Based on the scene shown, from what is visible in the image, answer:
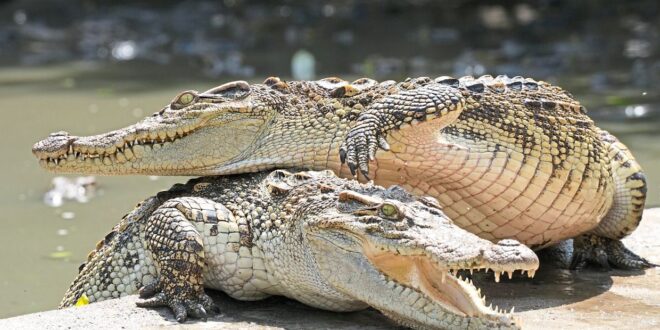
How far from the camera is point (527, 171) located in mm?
5316

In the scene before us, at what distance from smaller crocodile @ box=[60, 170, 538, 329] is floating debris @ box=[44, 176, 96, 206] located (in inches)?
142

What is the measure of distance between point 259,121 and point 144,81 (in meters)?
9.41

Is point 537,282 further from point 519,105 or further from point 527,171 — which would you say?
point 519,105

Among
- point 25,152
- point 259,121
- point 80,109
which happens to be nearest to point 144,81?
point 80,109

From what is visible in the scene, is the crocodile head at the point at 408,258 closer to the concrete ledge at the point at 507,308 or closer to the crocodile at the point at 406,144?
the concrete ledge at the point at 507,308

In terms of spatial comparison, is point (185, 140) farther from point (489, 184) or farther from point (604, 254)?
point (604, 254)

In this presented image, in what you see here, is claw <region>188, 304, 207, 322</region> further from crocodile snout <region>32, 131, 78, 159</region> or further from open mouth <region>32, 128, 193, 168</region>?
crocodile snout <region>32, 131, 78, 159</region>

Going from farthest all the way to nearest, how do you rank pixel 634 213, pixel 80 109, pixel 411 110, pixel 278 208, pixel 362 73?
pixel 362 73 → pixel 80 109 → pixel 634 213 → pixel 411 110 → pixel 278 208

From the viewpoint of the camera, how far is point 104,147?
17.3ft

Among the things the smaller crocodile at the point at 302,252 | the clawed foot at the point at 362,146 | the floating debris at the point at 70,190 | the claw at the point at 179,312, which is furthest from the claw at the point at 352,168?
the floating debris at the point at 70,190

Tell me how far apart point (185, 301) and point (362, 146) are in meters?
1.09

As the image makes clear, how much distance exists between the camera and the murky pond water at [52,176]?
6.91 m

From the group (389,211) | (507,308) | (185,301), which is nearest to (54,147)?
(185,301)

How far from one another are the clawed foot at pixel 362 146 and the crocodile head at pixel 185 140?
49 cm
